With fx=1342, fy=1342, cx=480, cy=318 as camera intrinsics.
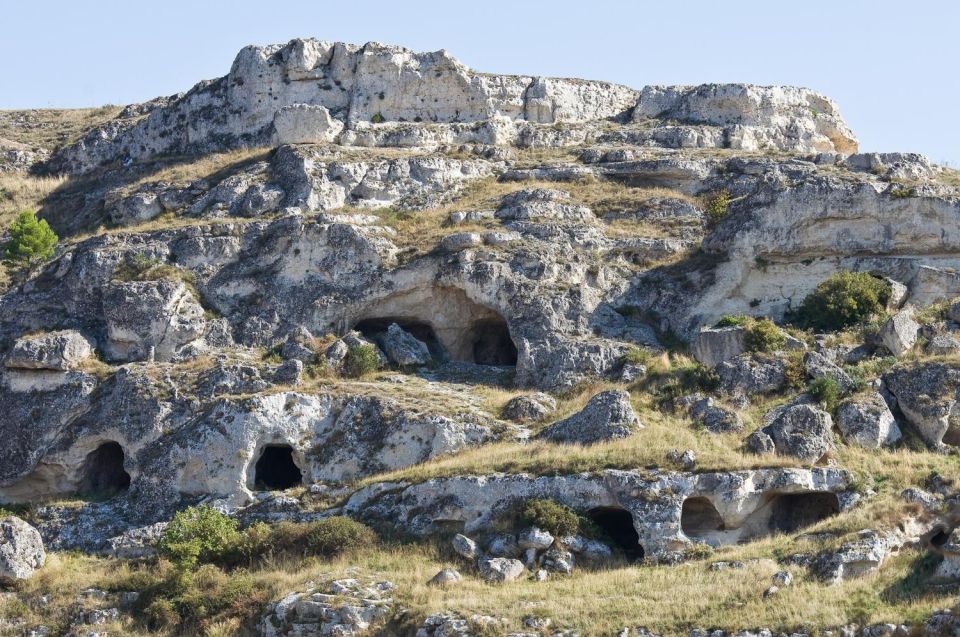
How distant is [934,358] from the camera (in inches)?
1451

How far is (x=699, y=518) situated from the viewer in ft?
109

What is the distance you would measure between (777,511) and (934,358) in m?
7.18

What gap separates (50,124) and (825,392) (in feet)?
146

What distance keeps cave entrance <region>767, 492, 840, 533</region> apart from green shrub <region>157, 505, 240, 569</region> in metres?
13.4

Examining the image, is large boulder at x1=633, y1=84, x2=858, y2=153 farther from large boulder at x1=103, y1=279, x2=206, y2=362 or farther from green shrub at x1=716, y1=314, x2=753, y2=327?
large boulder at x1=103, y1=279, x2=206, y2=362

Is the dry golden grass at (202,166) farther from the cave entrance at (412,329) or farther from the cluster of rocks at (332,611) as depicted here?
the cluster of rocks at (332,611)

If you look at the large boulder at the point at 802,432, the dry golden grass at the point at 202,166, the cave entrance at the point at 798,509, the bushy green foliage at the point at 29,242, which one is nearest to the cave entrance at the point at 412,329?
the dry golden grass at the point at 202,166

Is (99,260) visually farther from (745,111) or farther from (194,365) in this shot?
(745,111)

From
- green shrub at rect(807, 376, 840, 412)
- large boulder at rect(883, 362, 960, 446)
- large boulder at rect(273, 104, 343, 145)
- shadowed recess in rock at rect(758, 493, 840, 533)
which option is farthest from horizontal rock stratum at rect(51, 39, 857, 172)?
shadowed recess in rock at rect(758, 493, 840, 533)

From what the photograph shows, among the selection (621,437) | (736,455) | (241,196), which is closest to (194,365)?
(241,196)

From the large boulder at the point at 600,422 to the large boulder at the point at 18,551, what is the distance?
13346mm

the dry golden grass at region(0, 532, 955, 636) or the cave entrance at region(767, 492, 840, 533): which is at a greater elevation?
the cave entrance at region(767, 492, 840, 533)

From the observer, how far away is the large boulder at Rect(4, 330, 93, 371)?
39938 millimetres

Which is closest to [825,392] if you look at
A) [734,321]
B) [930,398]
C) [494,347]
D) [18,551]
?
[930,398]
